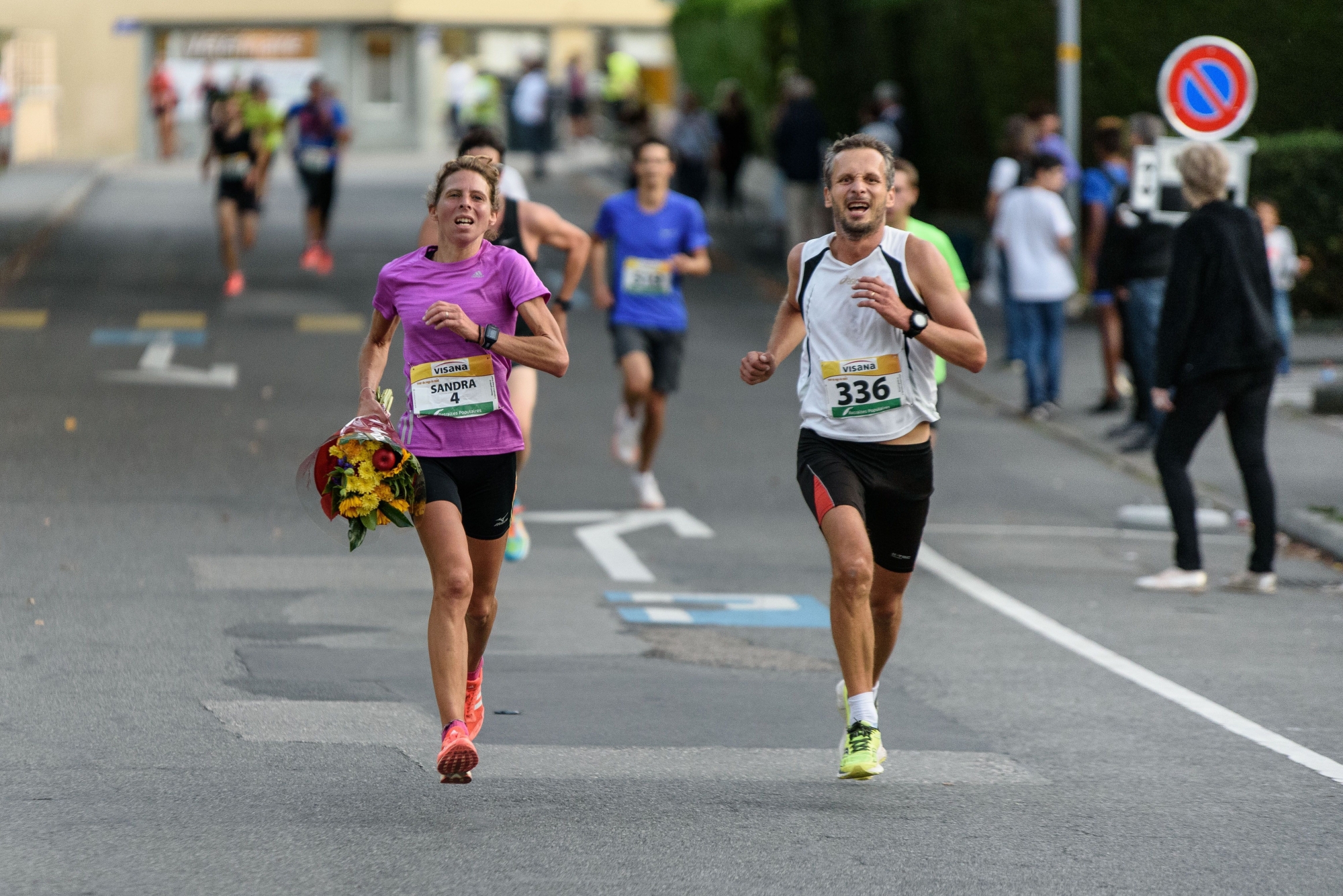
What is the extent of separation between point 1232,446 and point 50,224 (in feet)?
72.4

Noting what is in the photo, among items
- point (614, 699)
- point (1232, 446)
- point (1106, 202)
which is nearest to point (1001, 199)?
point (1106, 202)

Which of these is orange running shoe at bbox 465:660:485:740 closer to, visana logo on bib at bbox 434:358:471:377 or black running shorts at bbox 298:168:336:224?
visana logo on bib at bbox 434:358:471:377

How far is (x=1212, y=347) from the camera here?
9.96 m

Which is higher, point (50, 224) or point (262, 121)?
point (262, 121)

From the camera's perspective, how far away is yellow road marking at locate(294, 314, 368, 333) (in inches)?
789

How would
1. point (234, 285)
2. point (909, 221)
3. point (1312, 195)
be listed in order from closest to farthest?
point (909, 221), point (1312, 195), point (234, 285)

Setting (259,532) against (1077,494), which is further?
(1077,494)

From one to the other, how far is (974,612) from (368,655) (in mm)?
3007

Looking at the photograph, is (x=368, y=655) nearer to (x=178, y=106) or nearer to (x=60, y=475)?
(x=60, y=475)

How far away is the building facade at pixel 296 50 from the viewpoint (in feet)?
174

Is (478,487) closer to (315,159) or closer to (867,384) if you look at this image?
(867,384)

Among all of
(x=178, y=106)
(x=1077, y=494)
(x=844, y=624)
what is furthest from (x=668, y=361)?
(x=178, y=106)

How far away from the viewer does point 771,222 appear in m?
30.7

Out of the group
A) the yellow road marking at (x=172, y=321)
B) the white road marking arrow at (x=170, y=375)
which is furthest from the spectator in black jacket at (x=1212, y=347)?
the yellow road marking at (x=172, y=321)
